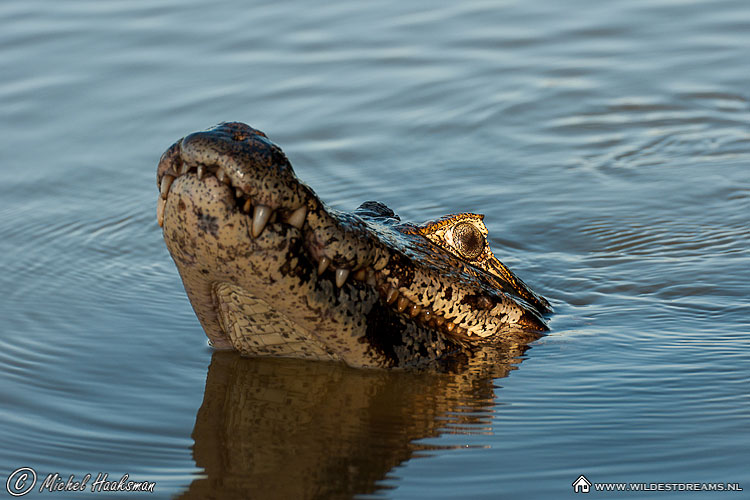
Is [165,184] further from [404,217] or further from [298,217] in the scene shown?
[404,217]

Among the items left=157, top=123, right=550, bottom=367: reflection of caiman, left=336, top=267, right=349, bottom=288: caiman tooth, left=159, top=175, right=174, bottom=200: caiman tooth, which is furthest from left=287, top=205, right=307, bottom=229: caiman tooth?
left=159, top=175, right=174, bottom=200: caiman tooth

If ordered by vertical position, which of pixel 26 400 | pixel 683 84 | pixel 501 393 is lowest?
pixel 26 400

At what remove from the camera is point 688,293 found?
18.4 ft

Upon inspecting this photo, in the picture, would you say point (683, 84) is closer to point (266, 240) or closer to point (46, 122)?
point (46, 122)

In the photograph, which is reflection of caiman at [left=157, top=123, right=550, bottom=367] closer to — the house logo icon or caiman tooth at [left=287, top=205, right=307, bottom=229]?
caiman tooth at [left=287, top=205, right=307, bottom=229]

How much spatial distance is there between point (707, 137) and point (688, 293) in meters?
3.22

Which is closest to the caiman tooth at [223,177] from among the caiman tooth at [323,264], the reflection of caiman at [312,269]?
the reflection of caiman at [312,269]

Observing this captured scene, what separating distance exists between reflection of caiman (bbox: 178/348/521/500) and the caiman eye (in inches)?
18.2

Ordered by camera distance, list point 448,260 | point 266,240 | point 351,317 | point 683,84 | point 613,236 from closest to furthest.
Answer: point 266,240 → point 351,317 → point 448,260 → point 613,236 → point 683,84

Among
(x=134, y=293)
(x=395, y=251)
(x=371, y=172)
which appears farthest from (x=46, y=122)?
(x=395, y=251)

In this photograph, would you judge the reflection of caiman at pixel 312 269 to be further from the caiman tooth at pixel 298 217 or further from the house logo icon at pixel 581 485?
the house logo icon at pixel 581 485

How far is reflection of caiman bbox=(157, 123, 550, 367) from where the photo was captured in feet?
11.3

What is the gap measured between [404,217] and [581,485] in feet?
12.3

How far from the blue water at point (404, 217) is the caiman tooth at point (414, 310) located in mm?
279
